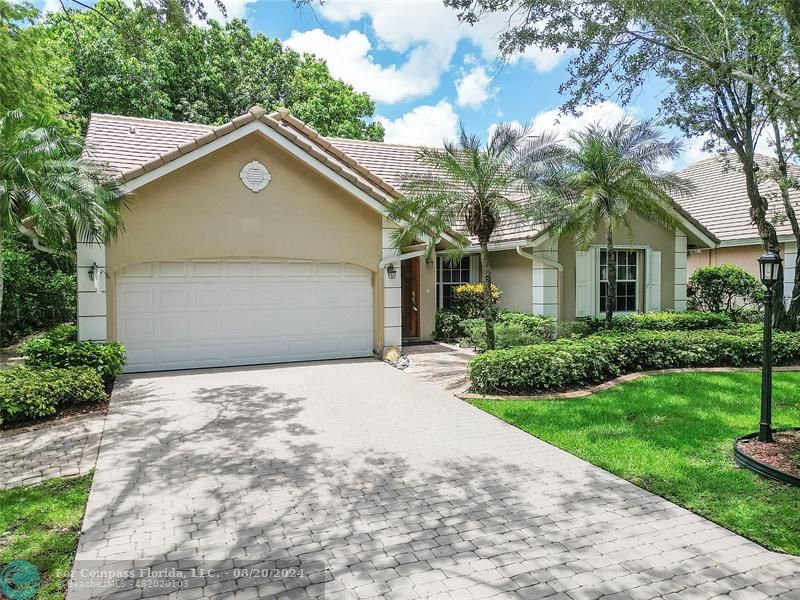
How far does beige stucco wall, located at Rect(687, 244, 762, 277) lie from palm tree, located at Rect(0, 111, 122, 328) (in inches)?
702

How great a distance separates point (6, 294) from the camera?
52.7 feet

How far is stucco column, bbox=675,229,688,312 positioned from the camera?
16.5m

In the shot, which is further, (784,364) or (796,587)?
(784,364)

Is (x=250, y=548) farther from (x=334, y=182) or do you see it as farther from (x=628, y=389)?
(x=334, y=182)

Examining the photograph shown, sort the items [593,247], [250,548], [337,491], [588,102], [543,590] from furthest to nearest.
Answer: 1. [593,247]
2. [588,102]
3. [337,491]
4. [250,548]
5. [543,590]

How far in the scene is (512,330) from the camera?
12.9 m

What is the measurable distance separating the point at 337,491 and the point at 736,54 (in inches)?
395

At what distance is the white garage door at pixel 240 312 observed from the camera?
1131 cm

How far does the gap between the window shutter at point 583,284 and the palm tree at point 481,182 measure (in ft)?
14.7

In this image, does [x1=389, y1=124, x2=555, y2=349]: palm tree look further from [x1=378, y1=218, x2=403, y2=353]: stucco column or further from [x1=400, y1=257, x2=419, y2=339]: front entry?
[x1=400, y1=257, x2=419, y2=339]: front entry

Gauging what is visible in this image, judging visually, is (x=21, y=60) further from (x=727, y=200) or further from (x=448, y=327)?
(x=727, y=200)

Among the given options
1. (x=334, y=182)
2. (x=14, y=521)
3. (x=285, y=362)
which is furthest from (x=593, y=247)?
(x=14, y=521)

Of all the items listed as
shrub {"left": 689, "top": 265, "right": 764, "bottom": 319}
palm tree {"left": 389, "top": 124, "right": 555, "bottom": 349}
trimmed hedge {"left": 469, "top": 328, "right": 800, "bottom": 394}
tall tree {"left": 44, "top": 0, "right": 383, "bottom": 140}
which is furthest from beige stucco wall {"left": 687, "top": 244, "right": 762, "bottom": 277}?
tall tree {"left": 44, "top": 0, "right": 383, "bottom": 140}

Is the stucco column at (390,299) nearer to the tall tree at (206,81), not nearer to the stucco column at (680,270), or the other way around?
the stucco column at (680,270)
